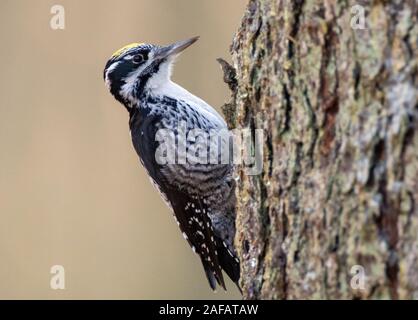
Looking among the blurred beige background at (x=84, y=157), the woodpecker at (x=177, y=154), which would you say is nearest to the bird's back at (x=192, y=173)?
the woodpecker at (x=177, y=154)

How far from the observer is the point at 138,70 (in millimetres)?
4129

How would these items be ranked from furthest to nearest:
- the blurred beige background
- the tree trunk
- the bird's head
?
the blurred beige background < the bird's head < the tree trunk

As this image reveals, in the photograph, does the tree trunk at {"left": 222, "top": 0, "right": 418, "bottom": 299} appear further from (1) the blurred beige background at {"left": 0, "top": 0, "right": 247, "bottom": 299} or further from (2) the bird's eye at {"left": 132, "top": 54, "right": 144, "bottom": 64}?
(1) the blurred beige background at {"left": 0, "top": 0, "right": 247, "bottom": 299}

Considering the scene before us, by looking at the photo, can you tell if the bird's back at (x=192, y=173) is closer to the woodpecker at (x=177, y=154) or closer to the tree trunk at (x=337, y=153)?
the woodpecker at (x=177, y=154)

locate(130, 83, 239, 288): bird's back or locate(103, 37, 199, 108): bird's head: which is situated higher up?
locate(103, 37, 199, 108): bird's head

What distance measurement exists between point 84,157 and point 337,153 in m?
3.98

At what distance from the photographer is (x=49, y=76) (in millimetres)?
5844

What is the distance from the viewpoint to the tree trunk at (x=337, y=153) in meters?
2.02

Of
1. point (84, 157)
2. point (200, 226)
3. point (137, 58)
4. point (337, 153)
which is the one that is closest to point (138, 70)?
point (137, 58)

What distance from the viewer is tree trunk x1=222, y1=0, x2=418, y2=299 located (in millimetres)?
2020

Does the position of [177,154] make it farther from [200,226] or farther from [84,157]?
[84,157]

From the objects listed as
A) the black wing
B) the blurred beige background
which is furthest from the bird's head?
the blurred beige background
